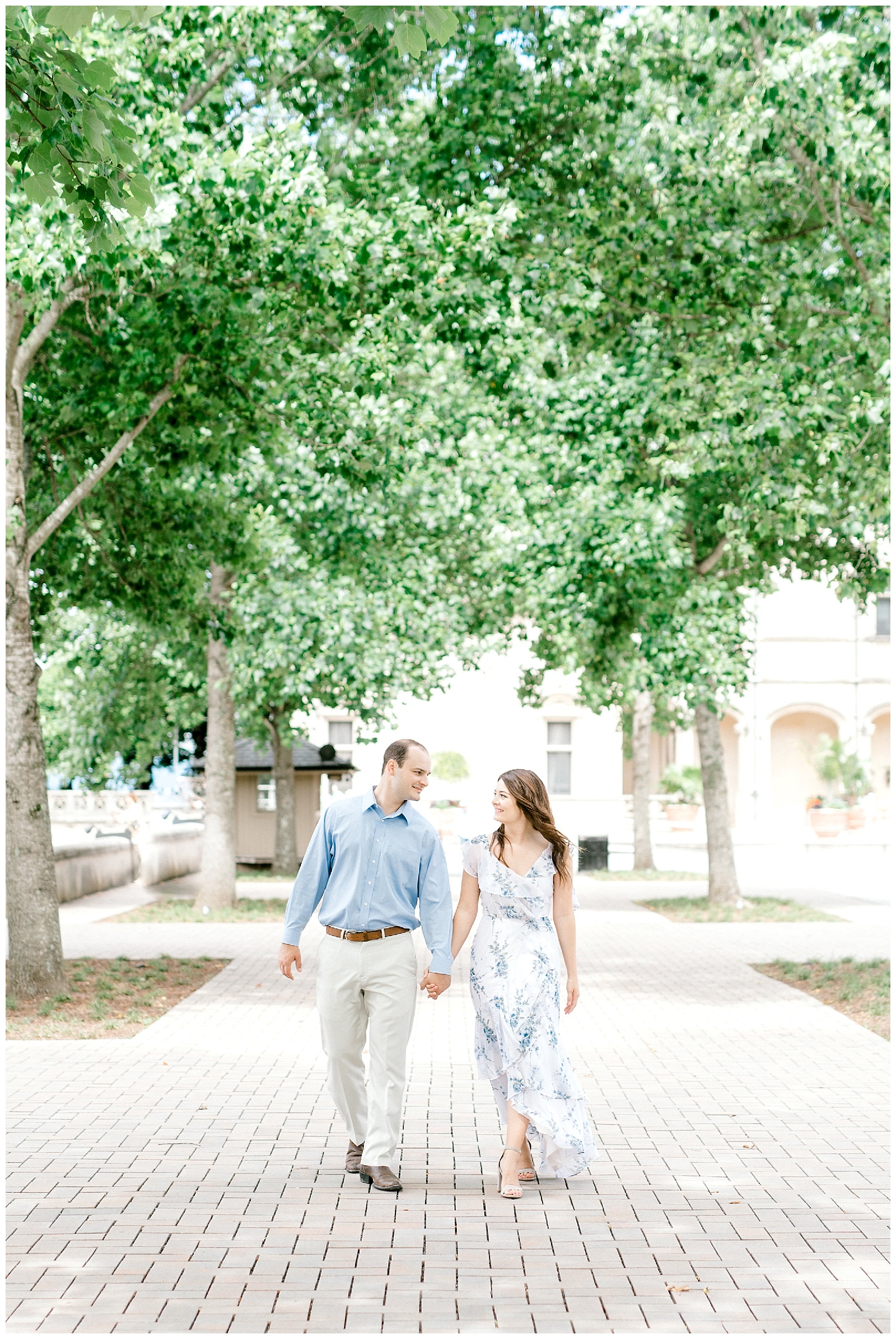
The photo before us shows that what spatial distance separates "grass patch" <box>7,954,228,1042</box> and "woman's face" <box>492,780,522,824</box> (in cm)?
526

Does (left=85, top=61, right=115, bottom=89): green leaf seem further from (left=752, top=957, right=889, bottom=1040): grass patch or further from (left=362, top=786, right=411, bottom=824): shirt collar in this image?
(left=752, top=957, right=889, bottom=1040): grass patch

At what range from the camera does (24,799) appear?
12.1 meters

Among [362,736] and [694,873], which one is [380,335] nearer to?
[362,736]

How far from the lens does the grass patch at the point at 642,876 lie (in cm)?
2886

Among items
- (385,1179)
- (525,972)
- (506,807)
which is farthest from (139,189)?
(385,1179)

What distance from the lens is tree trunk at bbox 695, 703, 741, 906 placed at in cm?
2156

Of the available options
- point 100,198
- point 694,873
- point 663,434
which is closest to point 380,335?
point 663,434

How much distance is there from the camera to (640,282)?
14008 millimetres

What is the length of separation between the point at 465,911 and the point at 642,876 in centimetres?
2378

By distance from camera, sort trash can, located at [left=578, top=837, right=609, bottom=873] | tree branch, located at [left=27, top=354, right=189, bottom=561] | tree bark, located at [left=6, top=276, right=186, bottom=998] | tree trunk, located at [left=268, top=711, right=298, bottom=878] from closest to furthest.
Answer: tree bark, located at [left=6, top=276, right=186, bottom=998] < tree branch, located at [left=27, top=354, right=189, bottom=561] < tree trunk, located at [left=268, top=711, right=298, bottom=878] < trash can, located at [left=578, top=837, right=609, bottom=873]

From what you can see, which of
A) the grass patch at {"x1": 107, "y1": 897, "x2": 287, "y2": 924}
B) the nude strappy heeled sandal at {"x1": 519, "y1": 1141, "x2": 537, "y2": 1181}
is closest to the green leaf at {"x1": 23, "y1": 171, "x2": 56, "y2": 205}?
the nude strappy heeled sandal at {"x1": 519, "y1": 1141, "x2": 537, "y2": 1181}

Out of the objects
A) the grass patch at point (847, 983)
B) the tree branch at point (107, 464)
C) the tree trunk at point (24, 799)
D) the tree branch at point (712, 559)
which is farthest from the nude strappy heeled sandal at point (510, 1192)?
the tree branch at point (712, 559)

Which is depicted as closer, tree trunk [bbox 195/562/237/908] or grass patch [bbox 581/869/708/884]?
tree trunk [bbox 195/562/237/908]

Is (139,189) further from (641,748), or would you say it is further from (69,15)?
(641,748)
